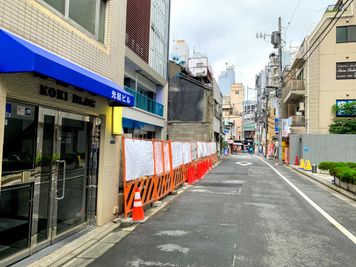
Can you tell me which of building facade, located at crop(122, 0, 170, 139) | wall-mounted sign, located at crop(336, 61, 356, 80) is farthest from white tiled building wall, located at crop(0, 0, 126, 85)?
wall-mounted sign, located at crop(336, 61, 356, 80)

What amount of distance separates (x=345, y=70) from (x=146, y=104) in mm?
19798

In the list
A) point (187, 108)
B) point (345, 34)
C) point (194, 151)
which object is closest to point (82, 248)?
point (194, 151)

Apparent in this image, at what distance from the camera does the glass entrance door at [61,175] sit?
554 centimetres

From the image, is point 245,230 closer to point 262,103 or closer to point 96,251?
point 96,251

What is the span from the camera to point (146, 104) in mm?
25203

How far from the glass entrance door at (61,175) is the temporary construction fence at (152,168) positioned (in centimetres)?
115

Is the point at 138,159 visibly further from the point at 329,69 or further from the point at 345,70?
the point at 345,70

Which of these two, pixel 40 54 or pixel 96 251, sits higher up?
pixel 40 54

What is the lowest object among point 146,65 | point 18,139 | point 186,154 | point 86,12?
point 186,154

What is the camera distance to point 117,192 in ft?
26.7

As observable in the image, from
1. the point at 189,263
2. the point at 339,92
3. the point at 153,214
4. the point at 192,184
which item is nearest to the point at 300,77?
the point at 339,92

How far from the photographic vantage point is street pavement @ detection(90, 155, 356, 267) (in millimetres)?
5363

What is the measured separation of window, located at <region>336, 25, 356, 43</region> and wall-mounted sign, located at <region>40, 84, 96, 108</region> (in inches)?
1230

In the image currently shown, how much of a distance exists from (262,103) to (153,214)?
6926 centimetres
